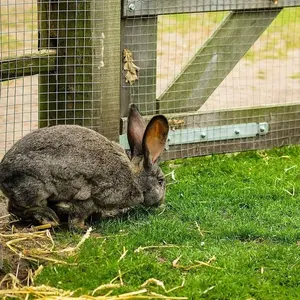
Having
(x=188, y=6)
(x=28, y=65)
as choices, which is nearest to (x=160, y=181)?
(x=28, y=65)

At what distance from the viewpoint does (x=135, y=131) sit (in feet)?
21.1

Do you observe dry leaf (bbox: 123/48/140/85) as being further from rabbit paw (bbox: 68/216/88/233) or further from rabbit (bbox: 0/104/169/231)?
rabbit paw (bbox: 68/216/88/233)

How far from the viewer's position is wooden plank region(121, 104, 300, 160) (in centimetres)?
746

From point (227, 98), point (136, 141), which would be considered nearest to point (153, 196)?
point (136, 141)

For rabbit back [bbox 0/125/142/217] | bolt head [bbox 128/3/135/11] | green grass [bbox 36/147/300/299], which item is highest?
bolt head [bbox 128/3/135/11]

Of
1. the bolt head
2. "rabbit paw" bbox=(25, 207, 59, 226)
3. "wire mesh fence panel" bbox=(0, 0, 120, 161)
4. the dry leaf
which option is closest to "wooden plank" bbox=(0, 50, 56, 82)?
"wire mesh fence panel" bbox=(0, 0, 120, 161)

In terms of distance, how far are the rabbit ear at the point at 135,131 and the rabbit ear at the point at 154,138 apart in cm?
11

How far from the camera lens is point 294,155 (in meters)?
7.73

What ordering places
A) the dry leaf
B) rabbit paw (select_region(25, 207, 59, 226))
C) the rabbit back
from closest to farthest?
the rabbit back → rabbit paw (select_region(25, 207, 59, 226)) → the dry leaf

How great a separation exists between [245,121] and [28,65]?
2.03 metres

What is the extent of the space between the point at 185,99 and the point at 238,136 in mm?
582

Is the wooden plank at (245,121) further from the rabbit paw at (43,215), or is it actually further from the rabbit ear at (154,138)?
the rabbit paw at (43,215)

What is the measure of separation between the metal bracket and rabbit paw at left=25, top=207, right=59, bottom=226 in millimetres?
1699

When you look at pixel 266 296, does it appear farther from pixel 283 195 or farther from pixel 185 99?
pixel 185 99
